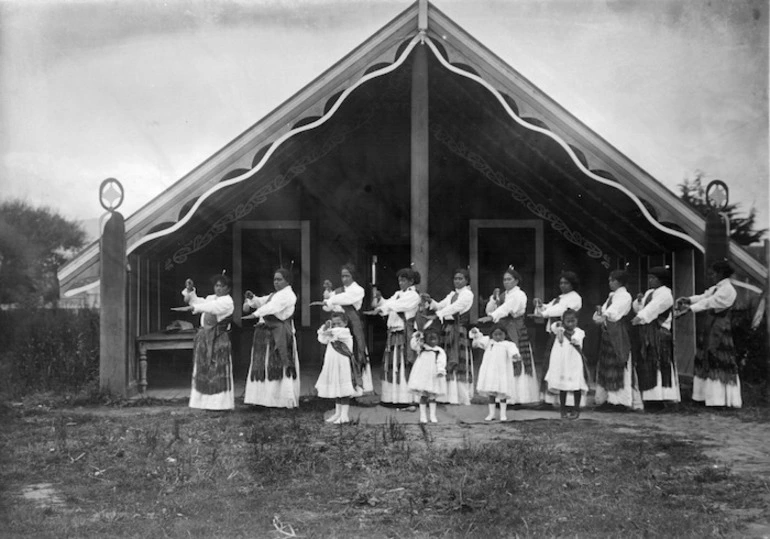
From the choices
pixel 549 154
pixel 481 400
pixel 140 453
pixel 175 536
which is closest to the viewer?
pixel 175 536

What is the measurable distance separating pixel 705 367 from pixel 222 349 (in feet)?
18.2

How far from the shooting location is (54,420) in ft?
24.8

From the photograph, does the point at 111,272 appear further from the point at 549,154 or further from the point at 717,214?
the point at 717,214

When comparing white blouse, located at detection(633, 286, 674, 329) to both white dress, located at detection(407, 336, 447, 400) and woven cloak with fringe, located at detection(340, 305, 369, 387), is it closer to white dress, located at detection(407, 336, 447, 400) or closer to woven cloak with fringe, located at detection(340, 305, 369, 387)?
white dress, located at detection(407, 336, 447, 400)

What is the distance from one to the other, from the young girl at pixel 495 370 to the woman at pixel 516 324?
30cm

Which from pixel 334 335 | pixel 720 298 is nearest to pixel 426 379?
pixel 334 335

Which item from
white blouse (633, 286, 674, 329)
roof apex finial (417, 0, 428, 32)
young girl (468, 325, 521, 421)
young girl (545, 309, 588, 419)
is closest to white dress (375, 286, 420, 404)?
young girl (468, 325, 521, 421)

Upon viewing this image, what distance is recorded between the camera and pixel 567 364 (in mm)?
7805

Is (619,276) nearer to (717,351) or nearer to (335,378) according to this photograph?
(717,351)

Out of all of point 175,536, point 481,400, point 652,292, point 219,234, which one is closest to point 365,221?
point 219,234

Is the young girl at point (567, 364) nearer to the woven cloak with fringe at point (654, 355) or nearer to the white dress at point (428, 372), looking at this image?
the woven cloak with fringe at point (654, 355)

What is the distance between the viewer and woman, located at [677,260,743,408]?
8391mm

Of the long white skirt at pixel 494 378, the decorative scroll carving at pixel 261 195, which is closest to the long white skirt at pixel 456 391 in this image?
the long white skirt at pixel 494 378

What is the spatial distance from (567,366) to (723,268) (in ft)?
7.51
